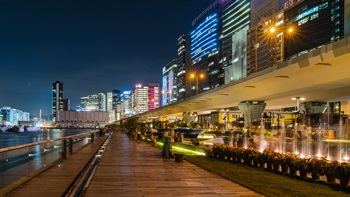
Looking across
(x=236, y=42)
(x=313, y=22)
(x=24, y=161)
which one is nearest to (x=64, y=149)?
(x=24, y=161)

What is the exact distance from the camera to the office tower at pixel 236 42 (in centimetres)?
17612

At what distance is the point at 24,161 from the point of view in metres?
12.4

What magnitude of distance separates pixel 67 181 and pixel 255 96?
118 feet

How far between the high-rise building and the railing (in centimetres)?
11774

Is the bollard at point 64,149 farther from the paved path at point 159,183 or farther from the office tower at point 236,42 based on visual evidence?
the office tower at point 236,42

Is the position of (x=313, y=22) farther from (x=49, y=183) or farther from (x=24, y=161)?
(x=24, y=161)

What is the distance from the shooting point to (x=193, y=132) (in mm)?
51156

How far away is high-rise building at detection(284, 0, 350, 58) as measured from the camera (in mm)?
127875

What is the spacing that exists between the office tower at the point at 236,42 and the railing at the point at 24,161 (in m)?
156

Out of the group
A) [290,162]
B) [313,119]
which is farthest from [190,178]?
[313,119]

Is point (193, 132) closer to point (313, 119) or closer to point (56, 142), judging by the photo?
point (313, 119)

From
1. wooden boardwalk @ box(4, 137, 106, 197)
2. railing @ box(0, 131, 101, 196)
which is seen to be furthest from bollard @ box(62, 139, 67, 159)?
wooden boardwalk @ box(4, 137, 106, 197)

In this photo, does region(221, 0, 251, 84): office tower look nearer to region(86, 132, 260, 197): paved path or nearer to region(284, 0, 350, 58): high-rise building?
region(284, 0, 350, 58): high-rise building

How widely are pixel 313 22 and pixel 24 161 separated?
454 ft
